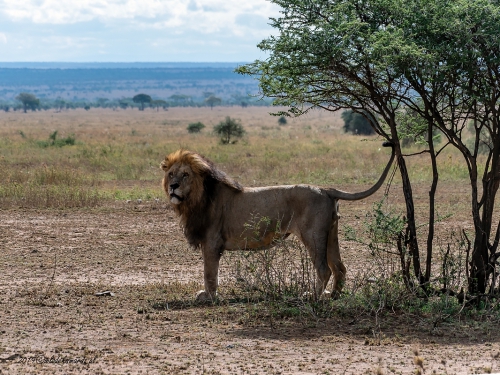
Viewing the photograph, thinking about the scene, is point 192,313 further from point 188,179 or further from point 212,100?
point 212,100

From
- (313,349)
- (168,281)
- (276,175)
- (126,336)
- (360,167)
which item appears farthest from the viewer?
(360,167)

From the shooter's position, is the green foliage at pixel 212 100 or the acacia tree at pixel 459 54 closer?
the acacia tree at pixel 459 54

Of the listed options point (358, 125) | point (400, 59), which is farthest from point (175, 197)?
point (358, 125)

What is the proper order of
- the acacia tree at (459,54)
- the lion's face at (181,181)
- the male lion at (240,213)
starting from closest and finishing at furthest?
the acacia tree at (459,54) → the male lion at (240,213) → the lion's face at (181,181)

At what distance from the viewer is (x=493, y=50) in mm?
7523

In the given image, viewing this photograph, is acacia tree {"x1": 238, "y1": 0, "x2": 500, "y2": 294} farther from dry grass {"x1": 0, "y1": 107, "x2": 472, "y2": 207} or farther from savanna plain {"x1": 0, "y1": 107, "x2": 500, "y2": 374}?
dry grass {"x1": 0, "y1": 107, "x2": 472, "y2": 207}

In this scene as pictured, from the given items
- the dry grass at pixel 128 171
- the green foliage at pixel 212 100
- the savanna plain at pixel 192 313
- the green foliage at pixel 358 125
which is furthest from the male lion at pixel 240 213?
the green foliage at pixel 212 100

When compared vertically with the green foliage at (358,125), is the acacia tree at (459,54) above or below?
above

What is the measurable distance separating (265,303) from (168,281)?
2398 mm

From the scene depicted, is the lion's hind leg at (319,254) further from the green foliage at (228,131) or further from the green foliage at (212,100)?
the green foliage at (212,100)

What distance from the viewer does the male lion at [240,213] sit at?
8.50 metres

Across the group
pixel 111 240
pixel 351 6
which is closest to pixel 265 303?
pixel 351 6

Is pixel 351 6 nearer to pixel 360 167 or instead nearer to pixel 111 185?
pixel 111 185

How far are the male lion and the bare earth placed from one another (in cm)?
79
